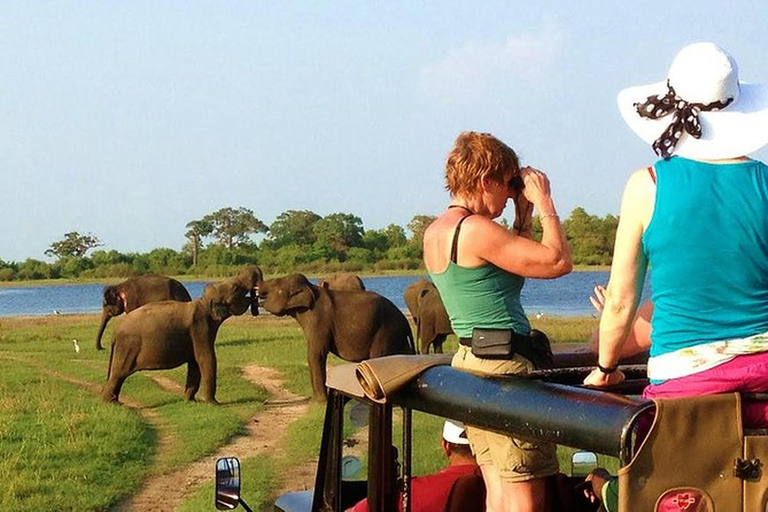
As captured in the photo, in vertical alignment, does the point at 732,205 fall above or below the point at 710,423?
above

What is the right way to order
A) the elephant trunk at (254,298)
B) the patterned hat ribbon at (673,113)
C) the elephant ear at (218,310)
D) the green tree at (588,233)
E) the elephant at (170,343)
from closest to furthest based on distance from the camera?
the patterned hat ribbon at (673,113), the elephant at (170,343), the elephant ear at (218,310), the elephant trunk at (254,298), the green tree at (588,233)

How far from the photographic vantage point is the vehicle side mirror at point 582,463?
4066mm

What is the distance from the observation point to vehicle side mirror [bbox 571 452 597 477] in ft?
13.3

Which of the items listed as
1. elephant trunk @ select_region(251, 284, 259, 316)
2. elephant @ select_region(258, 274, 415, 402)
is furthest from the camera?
elephant trunk @ select_region(251, 284, 259, 316)

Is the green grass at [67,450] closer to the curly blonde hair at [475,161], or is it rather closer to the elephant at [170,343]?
the elephant at [170,343]

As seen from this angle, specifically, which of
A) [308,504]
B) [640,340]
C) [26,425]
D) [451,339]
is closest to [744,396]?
[640,340]

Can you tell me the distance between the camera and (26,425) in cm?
1249

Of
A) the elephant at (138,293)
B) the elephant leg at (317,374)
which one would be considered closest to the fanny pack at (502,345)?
the elephant leg at (317,374)

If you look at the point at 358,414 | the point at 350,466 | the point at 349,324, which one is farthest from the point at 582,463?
the point at 349,324

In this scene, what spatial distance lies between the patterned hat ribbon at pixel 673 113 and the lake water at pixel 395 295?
25.5 metres

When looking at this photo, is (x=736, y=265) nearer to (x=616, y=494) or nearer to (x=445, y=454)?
(x=616, y=494)

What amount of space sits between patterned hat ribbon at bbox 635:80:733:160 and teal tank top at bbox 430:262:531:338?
713mm

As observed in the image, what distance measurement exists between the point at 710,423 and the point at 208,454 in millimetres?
9391

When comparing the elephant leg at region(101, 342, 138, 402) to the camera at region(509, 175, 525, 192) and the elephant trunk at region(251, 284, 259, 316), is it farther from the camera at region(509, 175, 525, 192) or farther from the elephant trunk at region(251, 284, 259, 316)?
the camera at region(509, 175, 525, 192)
